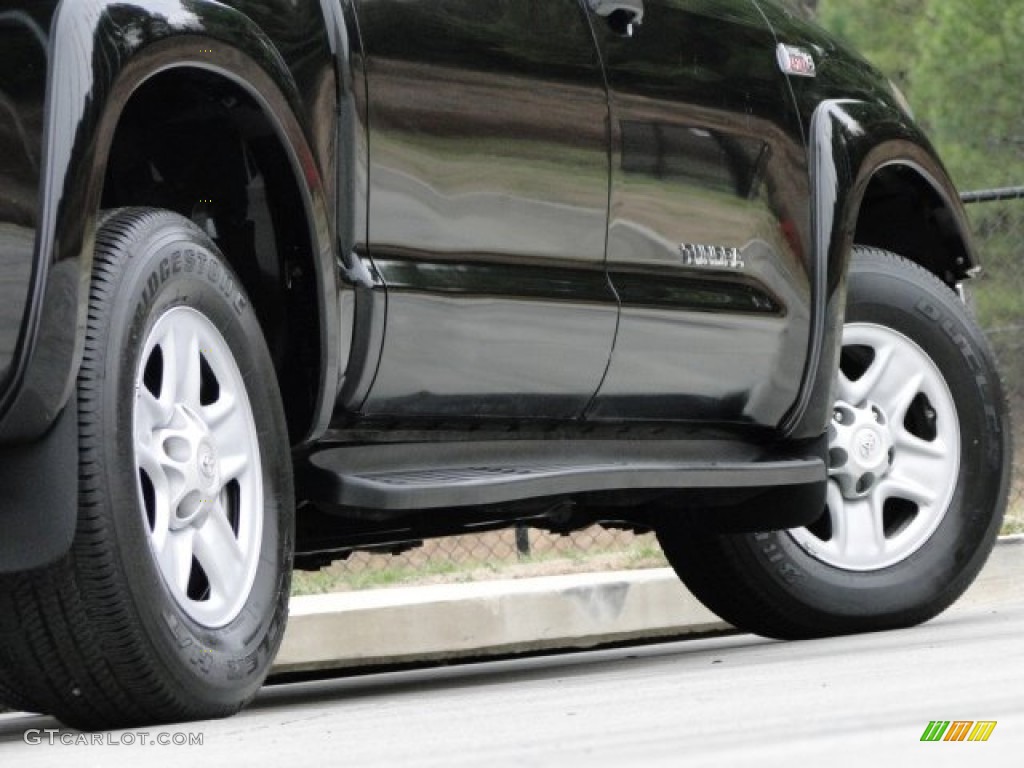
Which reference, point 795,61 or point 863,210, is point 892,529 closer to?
point 863,210

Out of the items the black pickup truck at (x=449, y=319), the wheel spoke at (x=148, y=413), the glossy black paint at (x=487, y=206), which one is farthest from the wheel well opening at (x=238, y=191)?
the wheel spoke at (x=148, y=413)

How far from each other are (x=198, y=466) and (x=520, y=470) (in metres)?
0.99

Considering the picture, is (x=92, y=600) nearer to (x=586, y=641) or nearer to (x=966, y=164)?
(x=586, y=641)

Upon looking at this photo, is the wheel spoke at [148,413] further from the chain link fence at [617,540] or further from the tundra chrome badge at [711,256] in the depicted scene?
the chain link fence at [617,540]

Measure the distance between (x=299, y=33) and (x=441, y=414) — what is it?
0.81 m

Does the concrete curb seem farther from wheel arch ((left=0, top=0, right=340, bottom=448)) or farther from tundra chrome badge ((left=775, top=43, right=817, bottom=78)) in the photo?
wheel arch ((left=0, top=0, right=340, bottom=448))

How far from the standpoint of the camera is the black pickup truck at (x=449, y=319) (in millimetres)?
3686

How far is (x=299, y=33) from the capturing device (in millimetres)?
4234

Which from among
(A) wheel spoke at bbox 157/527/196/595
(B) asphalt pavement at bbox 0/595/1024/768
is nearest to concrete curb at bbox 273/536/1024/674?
(B) asphalt pavement at bbox 0/595/1024/768

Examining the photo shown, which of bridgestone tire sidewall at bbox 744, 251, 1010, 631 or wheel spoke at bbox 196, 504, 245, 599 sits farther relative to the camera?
bridgestone tire sidewall at bbox 744, 251, 1010, 631

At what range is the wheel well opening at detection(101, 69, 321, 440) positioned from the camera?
13.8 feet

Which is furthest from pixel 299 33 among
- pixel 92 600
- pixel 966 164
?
pixel 966 164

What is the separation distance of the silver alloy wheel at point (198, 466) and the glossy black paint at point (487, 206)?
44cm

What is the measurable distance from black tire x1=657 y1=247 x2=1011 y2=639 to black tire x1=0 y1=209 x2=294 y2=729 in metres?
1.93
